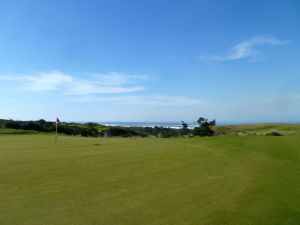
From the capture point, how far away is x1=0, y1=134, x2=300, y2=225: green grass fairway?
5934 millimetres

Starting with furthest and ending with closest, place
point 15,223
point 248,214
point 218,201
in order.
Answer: point 218,201
point 248,214
point 15,223

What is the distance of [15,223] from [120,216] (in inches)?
69.9

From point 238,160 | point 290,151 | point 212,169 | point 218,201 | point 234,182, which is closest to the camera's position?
point 218,201

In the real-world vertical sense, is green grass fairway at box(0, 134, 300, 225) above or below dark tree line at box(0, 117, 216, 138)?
below

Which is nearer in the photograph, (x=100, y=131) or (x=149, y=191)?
(x=149, y=191)

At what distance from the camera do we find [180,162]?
40.8ft

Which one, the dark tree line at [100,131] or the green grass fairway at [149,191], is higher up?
the dark tree line at [100,131]

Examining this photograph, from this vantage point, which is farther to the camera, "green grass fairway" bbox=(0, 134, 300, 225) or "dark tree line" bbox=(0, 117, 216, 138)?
"dark tree line" bbox=(0, 117, 216, 138)

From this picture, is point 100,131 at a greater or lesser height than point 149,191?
greater

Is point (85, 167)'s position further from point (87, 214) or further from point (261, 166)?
point (261, 166)

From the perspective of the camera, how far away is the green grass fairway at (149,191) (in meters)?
5.93

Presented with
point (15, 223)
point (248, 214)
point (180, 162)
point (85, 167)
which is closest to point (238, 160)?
point (180, 162)

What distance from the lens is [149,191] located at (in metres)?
7.73

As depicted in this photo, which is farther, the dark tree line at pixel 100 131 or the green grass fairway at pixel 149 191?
the dark tree line at pixel 100 131
